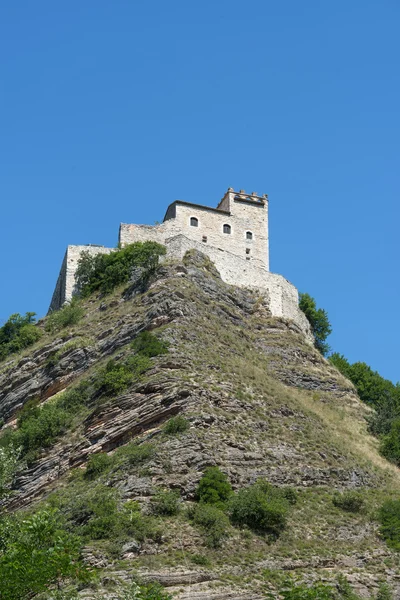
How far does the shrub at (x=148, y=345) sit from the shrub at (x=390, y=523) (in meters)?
14.4

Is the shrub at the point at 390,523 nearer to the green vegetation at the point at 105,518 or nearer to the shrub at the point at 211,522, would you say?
the shrub at the point at 211,522

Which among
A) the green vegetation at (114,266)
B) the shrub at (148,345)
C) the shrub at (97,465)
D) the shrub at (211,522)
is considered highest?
the green vegetation at (114,266)

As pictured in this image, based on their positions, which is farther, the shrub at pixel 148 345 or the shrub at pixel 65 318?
the shrub at pixel 65 318

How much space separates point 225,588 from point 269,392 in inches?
691

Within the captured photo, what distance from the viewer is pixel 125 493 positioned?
1686 inches

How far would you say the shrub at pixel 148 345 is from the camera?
175 ft

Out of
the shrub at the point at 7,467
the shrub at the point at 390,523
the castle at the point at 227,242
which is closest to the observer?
the shrub at the point at 390,523

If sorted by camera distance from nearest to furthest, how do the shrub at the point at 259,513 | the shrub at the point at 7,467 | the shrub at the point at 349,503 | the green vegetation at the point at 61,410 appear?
the shrub at the point at 259,513
the shrub at the point at 349,503
the shrub at the point at 7,467
the green vegetation at the point at 61,410

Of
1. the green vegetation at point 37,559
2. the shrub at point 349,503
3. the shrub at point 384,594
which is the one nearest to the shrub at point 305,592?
the shrub at point 384,594

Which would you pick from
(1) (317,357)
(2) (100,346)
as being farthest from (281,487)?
(1) (317,357)

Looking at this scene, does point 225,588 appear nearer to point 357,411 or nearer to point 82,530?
point 82,530

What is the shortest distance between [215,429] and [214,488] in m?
4.76

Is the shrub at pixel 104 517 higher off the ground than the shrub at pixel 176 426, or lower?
lower

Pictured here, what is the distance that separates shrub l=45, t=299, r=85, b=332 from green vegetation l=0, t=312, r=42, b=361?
3.76 ft
